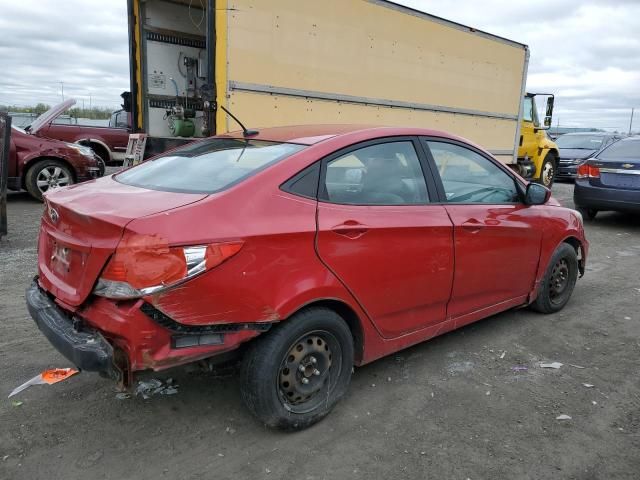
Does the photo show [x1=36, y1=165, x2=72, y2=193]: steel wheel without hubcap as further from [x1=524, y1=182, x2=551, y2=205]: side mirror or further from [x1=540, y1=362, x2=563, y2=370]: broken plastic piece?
[x1=540, y1=362, x2=563, y2=370]: broken plastic piece

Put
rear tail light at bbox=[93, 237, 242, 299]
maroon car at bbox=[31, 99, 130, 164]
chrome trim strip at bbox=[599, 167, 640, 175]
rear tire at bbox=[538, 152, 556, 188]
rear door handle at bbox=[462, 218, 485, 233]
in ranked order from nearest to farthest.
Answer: rear tail light at bbox=[93, 237, 242, 299]
rear door handle at bbox=[462, 218, 485, 233]
chrome trim strip at bbox=[599, 167, 640, 175]
rear tire at bbox=[538, 152, 556, 188]
maroon car at bbox=[31, 99, 130, 164]

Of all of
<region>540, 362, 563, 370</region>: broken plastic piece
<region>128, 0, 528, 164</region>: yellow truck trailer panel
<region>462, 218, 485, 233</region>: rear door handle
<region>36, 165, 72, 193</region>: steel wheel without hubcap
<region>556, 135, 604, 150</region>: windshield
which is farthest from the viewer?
<region>556, 135, 604, 150</region>: windshield

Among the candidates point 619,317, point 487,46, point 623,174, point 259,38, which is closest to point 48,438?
point 619,317

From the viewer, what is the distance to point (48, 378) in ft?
10.5

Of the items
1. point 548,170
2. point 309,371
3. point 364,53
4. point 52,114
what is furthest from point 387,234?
point 548,170

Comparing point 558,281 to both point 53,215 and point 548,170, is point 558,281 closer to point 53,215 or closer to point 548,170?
point 53,215

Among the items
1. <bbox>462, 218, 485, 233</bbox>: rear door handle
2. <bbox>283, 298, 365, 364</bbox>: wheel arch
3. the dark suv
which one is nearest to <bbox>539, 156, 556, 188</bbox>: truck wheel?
the dark suv

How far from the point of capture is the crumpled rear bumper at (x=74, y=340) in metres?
2.39

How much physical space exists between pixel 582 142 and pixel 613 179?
1019 cm

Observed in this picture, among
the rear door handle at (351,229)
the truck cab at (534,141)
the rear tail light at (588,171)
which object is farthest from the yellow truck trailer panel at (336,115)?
the rear door handle at (351,229)

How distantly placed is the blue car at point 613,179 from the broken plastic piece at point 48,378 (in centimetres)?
851

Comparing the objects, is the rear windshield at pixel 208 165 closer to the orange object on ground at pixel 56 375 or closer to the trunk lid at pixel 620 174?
the orange object on ground at pixel 56 375

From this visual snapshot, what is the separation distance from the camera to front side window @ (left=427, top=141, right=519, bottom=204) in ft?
12.0

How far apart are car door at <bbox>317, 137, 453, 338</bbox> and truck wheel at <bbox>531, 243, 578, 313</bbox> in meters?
1.46
